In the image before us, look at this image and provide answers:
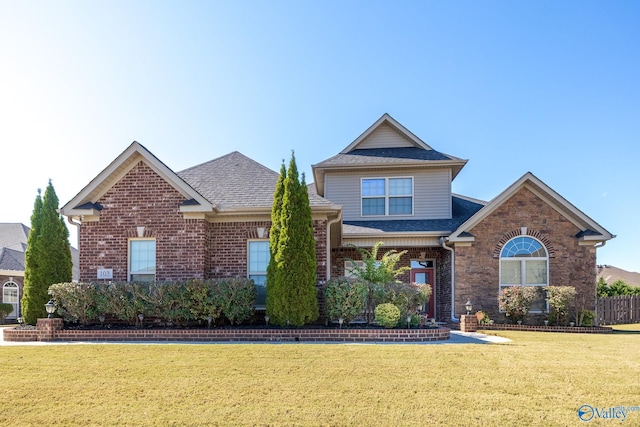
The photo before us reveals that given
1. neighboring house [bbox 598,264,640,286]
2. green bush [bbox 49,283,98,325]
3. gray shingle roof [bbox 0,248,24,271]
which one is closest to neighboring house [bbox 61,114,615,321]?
green bush [bbox 49,283,98,325]

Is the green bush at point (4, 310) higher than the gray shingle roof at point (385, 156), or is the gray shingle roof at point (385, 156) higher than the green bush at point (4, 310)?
the gray shingle roof at point (385, 156)

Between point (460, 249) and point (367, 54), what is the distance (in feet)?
23.7

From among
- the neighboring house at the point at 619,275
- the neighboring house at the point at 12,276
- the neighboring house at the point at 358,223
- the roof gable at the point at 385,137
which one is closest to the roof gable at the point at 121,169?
the neighboring house at the point at 358,223

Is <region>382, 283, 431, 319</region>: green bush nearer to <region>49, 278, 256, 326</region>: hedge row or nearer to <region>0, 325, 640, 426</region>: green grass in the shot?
<region>0, 325, 640, 426</region>: green grass

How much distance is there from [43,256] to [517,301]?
14.3 m

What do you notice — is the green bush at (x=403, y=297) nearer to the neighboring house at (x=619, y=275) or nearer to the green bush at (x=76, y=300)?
the green bush at (x=76, y=300)

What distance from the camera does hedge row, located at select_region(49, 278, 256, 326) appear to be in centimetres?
1034

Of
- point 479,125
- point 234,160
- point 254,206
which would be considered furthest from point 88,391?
point 479,125

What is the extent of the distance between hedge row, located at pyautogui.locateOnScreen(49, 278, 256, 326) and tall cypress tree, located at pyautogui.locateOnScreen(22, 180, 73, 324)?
1149mm

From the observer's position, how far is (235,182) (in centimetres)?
1334

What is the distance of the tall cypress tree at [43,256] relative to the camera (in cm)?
1170

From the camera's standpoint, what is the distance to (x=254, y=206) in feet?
37.8

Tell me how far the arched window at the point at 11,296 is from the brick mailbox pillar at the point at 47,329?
13.9 metres

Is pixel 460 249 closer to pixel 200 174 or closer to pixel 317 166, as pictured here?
pixel 317 166
